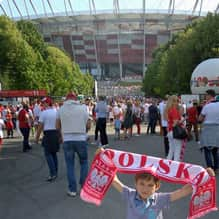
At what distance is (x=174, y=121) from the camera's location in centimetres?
849

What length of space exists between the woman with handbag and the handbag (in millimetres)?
66

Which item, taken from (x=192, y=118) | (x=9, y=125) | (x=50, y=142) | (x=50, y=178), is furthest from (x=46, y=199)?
(x=9, y=125)

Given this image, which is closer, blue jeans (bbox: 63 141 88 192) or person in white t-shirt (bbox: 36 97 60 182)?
blue jeans (bbox: 63 141 88 192)

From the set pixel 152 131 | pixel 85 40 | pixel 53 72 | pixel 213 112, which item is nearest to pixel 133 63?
pixel 85 40

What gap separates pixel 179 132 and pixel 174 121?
324mm

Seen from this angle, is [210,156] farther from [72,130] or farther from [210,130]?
[72,130]

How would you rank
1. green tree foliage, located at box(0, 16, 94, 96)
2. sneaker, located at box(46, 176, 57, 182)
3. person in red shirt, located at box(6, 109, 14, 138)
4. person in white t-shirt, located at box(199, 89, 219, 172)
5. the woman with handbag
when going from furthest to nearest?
green tree foliage, located at box(0, 16, 94, 96), person in red shirt, located at box(6, 109, 14, 138), the woman with handbag, person in white t-shirt, located at box(199, 89, 219, 172), sneaker, located at box(46, 176, 57, 182)

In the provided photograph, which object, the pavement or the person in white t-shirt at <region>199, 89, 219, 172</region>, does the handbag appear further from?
the pavement

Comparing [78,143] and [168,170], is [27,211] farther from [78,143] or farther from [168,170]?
[168,170]

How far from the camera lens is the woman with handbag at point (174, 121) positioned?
8359mm

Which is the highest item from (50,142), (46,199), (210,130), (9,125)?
(210,130)

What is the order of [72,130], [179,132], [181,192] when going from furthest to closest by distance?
[179,132], [72,130], [181,192]

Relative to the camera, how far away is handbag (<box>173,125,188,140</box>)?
27.0 ft

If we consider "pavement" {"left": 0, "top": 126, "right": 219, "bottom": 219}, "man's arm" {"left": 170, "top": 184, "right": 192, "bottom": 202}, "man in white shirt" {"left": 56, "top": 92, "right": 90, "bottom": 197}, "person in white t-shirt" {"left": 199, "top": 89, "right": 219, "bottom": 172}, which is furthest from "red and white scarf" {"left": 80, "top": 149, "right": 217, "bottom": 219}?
"person in white t-shirt" {"left": 199, "top": 89, "right": 219, "bottom": 172}
